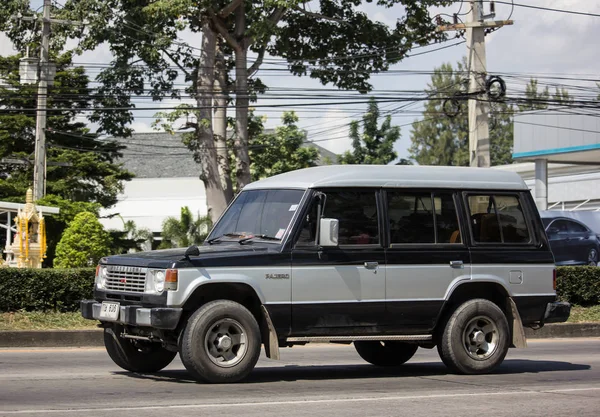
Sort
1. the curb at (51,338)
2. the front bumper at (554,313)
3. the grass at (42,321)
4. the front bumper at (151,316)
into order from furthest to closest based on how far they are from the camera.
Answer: the grass at (42,321), the curb at (51,338), the front bumper at (554,313), the front bumper at (151,316)

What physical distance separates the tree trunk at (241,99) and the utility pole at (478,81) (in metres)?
8.18

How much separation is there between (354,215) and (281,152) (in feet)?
136

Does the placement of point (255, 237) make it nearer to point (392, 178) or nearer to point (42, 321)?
point (392, 178)

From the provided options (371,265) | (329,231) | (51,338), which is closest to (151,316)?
(329,231)

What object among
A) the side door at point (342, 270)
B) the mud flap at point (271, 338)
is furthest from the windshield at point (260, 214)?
the mud flap at point (271, 338)

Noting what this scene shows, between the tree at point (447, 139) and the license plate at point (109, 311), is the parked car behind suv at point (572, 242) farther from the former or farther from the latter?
the tree at point (447, 139)

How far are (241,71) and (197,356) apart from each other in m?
23.2

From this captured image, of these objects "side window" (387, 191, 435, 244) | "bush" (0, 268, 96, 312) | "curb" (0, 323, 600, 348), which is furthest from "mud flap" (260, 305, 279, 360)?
"bush" (0, 268, 96, 312)

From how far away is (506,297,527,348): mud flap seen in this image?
38.9ft

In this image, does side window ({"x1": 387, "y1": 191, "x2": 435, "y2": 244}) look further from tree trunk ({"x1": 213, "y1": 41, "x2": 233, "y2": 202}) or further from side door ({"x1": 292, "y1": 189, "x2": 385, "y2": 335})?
tree trunk ({"x1": 213, "y1": 41, "x2": 233, "y2": 202})

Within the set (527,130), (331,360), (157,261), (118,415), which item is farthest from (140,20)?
(118,415)

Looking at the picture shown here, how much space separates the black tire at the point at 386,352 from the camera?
12.7m

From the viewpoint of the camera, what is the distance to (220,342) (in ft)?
33.7

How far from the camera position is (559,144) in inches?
1501
